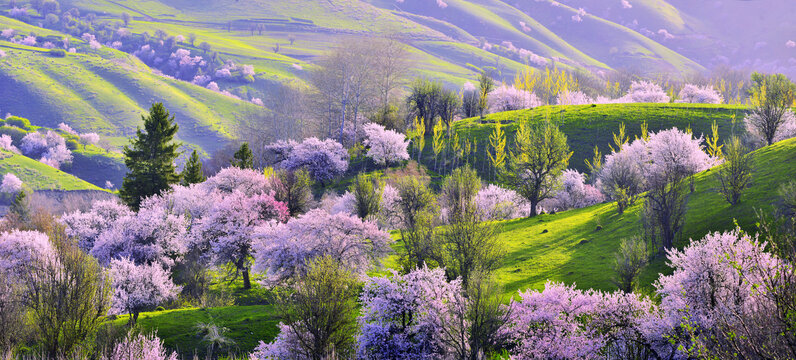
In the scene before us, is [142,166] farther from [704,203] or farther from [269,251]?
[704,203]

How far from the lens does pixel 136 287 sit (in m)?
44.9

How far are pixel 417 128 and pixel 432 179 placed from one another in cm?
1315

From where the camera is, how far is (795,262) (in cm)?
1195

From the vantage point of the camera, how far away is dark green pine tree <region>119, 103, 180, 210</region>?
74.4m

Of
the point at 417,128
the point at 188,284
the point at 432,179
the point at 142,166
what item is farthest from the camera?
the point at 417,128

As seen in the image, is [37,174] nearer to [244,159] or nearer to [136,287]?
[244,159]

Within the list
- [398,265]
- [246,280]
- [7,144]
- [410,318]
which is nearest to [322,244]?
[398,265]

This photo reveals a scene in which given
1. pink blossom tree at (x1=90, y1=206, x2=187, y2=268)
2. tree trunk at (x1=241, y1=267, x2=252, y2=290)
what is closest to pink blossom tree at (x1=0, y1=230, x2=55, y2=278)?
pink blossom tree at (x1=90, y1=206, x2=187, y2=268)

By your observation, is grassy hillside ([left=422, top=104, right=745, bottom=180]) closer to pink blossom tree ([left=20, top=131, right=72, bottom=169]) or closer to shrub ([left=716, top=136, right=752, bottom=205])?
shrub ([left=716, top=136, right=752, bottom=205])

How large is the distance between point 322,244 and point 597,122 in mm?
71911

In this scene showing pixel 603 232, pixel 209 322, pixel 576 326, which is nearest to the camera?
pixel 576 326

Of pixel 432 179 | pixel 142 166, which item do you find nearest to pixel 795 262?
pixel 432 179

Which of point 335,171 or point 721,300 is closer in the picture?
point 721,300

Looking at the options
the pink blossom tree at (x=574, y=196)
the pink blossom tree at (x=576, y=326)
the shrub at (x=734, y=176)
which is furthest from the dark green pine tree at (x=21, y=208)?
the shrub at (x=734, y=176)
